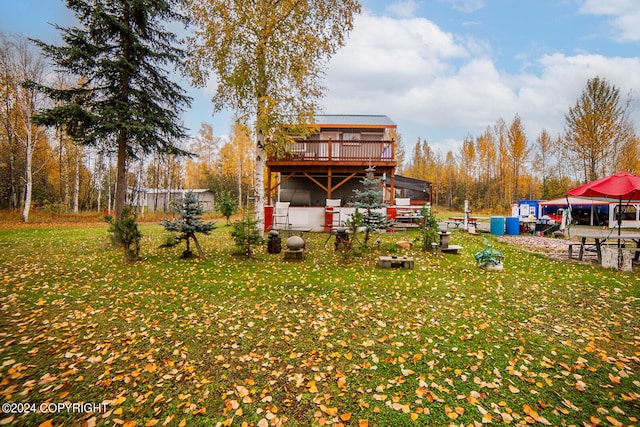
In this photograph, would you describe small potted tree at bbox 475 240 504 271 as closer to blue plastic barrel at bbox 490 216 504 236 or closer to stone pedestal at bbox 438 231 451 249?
stone pedestal at bbox 438 231 451 249

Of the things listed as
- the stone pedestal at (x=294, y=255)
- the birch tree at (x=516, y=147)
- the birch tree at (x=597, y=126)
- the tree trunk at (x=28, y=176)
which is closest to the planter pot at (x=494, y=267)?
the stone pedestal at (x=294, y=255)

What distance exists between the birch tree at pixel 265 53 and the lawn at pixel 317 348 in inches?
204

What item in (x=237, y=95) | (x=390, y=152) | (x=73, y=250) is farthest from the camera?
(x=390, y=152)

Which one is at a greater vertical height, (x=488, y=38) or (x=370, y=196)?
(x=488, y=38)

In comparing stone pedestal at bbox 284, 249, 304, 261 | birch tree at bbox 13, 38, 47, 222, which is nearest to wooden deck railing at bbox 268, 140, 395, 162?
stone pedestal at bbox 284, 249, 304, 261

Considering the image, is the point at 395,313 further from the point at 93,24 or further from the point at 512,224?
the point at 512,224

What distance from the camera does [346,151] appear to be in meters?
13.8

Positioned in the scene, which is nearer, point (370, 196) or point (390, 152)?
point (370, 196)

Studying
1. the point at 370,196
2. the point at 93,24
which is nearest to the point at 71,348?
the point at 370,196

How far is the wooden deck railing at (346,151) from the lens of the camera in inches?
531

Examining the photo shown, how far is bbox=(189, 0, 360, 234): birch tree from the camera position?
9.72 metres

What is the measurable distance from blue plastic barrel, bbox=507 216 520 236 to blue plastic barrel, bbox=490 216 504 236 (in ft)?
3.41

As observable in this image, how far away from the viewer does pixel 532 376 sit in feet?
10.1

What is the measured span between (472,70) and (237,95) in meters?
19.1
